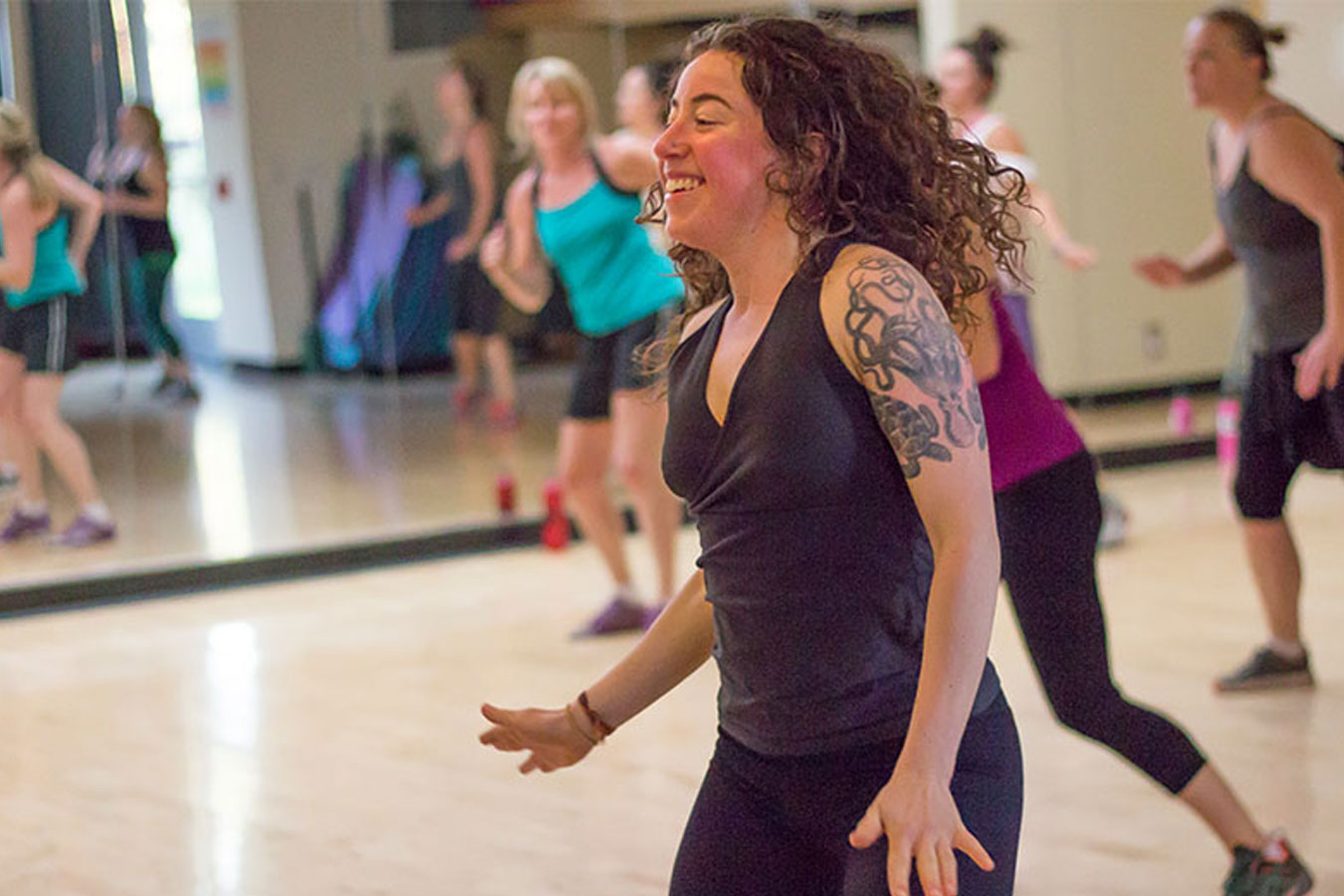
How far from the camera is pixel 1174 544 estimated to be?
6.08 m

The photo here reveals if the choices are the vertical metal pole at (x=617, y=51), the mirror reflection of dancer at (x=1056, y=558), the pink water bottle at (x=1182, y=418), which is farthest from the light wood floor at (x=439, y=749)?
the vertical metal pole at (x=617, y=51)

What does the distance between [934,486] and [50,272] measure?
17.1 ft

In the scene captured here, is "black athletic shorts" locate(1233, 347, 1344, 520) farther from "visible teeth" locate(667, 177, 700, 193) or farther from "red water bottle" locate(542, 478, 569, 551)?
"red water bottle" locate(542, 478, 569, 551)

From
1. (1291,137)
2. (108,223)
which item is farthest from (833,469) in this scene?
(108,223)

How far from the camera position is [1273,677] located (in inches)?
167

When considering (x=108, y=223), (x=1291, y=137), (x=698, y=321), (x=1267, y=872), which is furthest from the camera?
(x=108, y=223)

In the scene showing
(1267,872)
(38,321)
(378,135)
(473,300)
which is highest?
(378,135)

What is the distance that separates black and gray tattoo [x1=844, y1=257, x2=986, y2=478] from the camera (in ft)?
5.44

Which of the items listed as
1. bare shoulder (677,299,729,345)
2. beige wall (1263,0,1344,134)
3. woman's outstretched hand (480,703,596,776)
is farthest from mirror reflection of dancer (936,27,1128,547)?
woman's outstretched hand (480,703,596,776)

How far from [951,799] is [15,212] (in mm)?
5164

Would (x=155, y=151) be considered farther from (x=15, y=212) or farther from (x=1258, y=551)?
(x=1258, y=551)

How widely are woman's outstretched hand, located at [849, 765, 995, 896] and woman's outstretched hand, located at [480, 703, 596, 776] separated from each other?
48cm

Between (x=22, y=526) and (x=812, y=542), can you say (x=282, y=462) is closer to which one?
(x=22, y=526)

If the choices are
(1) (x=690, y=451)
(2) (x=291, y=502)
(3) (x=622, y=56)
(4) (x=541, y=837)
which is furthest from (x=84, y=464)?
(1) (x=690, y=451)
